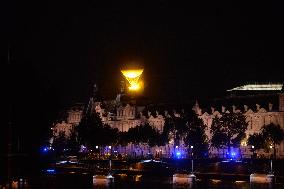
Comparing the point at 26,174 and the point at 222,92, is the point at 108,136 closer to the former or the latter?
the point at 222,92

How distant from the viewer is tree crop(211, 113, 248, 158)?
94.7 meters

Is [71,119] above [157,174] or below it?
above

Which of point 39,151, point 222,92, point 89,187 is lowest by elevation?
point 89,187

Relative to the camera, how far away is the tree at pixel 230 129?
94688 mm

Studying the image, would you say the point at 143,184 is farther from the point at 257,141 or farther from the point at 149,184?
the point at 257,141

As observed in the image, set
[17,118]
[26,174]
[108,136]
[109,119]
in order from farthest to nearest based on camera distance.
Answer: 1. [109,119]
2. [108,136]
3. [17,118]
4. [26,174]

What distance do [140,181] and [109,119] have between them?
7270 centimetres

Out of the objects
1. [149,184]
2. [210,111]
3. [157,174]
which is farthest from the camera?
[210,111]

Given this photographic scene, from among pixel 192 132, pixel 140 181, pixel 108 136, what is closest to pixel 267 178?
pixel 140 181

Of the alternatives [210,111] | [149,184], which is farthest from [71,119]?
[149,184]

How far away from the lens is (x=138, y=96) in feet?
452

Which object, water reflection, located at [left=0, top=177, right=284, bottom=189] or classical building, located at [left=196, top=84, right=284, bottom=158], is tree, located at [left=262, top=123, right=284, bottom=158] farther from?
water reflection, located at [left=0, top=177, right=284, bottom=189]

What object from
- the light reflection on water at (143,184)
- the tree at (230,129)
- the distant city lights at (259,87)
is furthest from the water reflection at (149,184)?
the distant city lights at (259,87)

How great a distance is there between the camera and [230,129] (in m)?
95.2
